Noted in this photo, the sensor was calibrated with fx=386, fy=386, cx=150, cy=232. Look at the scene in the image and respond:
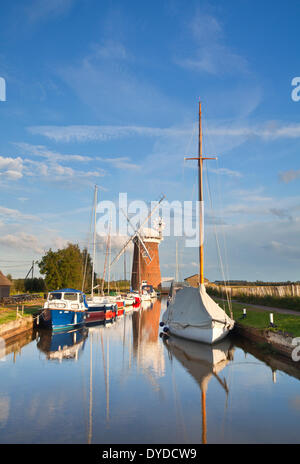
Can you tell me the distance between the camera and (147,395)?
14078 mm

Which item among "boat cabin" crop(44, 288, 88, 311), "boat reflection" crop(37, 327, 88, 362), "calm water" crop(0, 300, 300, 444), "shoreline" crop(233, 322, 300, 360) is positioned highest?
"boat cabin" crop(44, 288, 88, 311)

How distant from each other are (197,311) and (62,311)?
1291cm

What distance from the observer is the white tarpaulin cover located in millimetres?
23266

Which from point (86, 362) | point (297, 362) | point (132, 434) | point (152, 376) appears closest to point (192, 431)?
point (132, 434)

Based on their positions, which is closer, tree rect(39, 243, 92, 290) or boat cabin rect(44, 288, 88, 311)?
Result: boat cabin rect(44, 288, 88, 311)

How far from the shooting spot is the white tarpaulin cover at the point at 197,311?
23.3 metres

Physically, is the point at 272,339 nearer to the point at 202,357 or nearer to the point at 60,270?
the point at 202,357

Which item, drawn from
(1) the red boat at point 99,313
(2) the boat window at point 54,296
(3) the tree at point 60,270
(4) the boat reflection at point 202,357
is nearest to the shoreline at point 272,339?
(4) the boat reflection at point 202,357

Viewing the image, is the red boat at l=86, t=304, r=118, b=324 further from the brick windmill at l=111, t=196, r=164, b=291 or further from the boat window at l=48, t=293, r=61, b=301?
the brick windmill at l=111, t=196, r=164, b=291

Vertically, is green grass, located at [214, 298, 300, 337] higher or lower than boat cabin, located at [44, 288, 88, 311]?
lower

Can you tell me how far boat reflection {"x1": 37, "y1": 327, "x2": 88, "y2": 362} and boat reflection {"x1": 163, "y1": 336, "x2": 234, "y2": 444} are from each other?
19.1ft
